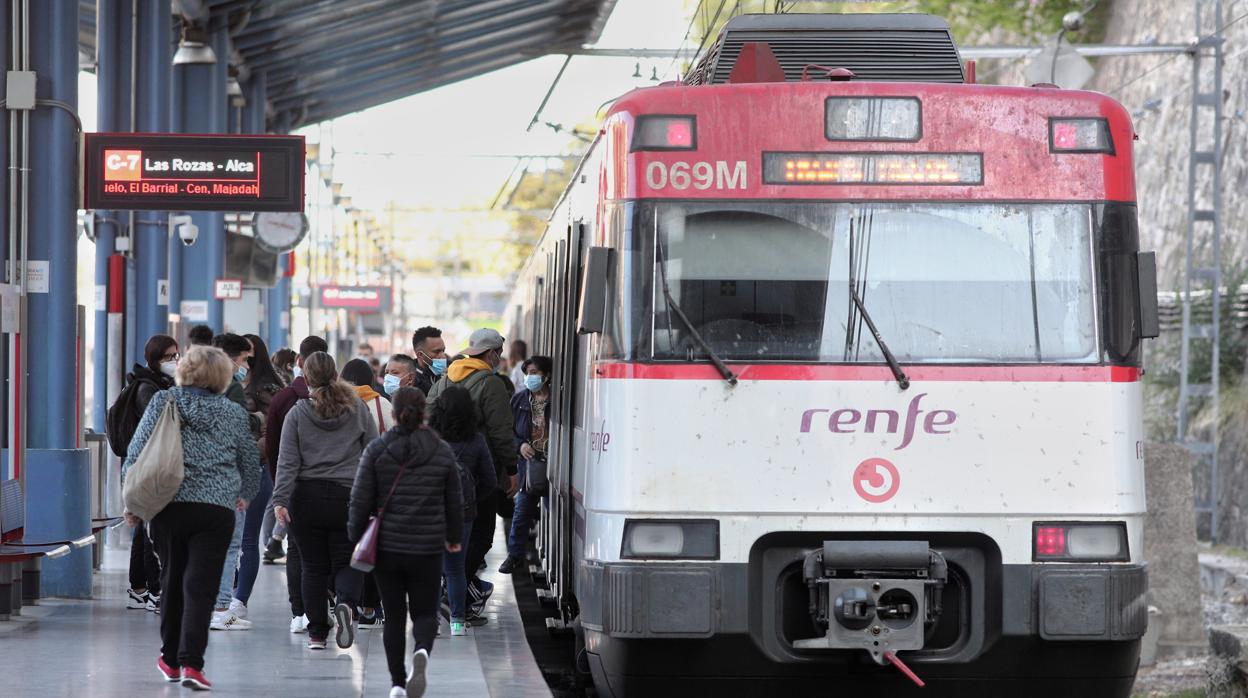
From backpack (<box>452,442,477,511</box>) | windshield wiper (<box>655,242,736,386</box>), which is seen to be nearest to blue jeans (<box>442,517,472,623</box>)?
backpack (<box>452,442,477,511</box>)

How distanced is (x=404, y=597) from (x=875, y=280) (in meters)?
2.71

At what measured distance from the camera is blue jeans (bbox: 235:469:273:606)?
38.7ft

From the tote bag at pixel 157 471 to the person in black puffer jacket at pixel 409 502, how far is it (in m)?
0.89

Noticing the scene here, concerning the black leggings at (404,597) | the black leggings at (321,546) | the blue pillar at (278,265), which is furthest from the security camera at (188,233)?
the black leggings at (404,597)

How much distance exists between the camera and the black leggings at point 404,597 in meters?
8.71

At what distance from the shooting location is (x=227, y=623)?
11703 mm

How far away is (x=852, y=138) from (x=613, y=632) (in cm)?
244

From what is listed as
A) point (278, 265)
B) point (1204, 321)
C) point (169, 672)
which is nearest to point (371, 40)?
point (278, 265)

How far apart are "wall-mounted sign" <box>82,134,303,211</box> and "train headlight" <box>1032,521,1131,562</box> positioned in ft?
26.3

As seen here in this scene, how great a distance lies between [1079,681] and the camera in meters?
8.14

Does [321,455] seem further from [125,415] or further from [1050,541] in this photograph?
[1050,541]

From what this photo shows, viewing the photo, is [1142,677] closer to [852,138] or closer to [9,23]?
[852,138]

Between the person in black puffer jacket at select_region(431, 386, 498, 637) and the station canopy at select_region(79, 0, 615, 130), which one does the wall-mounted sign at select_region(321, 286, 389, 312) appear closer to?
the station canopy at select_region(79, 0, 615, 130)

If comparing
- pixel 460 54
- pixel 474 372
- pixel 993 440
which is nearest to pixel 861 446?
pixel 993 440
